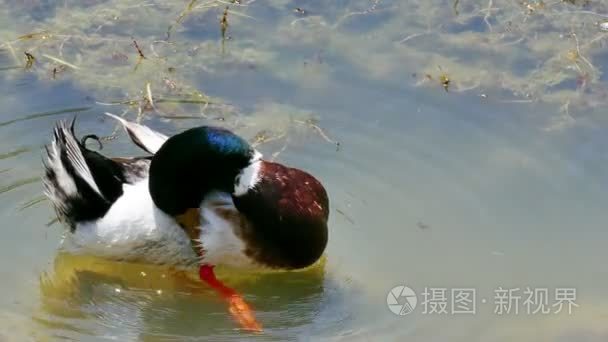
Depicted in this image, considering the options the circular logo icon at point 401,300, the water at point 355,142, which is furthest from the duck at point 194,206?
the circular logo icon at point 401,300

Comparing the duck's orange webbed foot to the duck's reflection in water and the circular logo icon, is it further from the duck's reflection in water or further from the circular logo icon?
the circular logo icon

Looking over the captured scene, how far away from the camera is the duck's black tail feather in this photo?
440 centimetres

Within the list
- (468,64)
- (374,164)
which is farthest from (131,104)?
(468,64)

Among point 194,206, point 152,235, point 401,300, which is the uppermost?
point 194,206

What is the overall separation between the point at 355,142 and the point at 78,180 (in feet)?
4.75

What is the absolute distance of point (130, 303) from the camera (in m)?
4.35

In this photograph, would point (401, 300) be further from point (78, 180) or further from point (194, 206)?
point (78, 180)

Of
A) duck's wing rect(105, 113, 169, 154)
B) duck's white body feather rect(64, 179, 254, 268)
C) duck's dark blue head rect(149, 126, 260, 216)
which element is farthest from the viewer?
duck's wing rect(105, 113, 169, 154)

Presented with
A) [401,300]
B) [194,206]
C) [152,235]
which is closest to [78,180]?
[152,235]

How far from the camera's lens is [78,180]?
173 inches

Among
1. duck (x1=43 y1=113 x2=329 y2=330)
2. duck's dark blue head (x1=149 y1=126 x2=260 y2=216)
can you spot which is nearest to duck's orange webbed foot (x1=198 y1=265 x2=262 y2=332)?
duck (x1=43 y1=113 x2=329 y2=330)

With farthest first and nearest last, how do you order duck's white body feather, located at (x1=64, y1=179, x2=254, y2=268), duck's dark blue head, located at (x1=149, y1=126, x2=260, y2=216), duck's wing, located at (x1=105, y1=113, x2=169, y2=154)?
duck's wing, located at (x1=105, y1=113, x2=169, y2=154)
duck's white body feather, located at (x1=64, y1=179, x2=254, y2=268)
duck's dark blue head, located at (x1=149, y1=126, x2=260, y2=216)

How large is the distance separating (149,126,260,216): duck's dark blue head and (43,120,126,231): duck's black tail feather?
24cm

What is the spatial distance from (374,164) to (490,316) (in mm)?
1103
